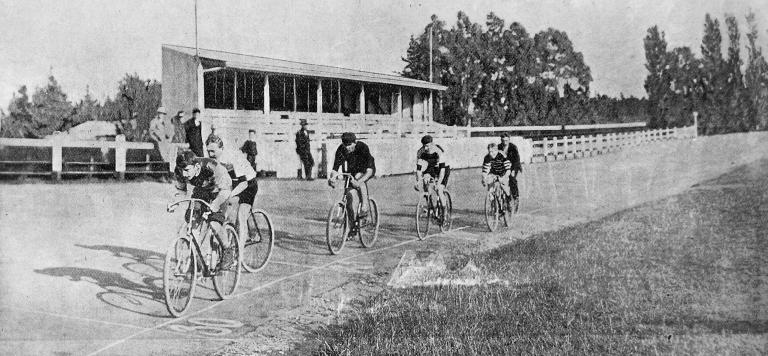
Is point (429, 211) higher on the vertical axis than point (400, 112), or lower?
lower

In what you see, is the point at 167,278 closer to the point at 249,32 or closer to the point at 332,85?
the point at 249,32

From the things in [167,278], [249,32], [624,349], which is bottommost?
[624,349]

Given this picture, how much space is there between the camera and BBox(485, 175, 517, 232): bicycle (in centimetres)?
1157

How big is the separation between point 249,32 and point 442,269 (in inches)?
154

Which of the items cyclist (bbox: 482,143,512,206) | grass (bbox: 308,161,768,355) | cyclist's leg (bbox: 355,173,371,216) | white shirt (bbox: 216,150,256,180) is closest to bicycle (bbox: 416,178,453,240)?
cyclist (bbox: 482,143,512,206)

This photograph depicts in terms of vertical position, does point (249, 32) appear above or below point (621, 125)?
above

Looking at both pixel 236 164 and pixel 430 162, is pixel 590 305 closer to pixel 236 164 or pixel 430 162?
pixel 236 164

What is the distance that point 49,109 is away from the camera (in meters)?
8.57

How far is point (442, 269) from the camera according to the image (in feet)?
26.6

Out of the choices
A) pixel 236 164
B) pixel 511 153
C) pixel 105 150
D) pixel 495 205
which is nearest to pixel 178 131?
pixel 105 150

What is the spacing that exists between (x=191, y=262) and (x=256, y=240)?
1987mm

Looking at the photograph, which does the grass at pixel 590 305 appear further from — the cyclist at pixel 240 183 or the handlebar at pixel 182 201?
the cyclist at pixel 240 183

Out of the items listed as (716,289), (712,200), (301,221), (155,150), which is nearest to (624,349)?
(716,289)

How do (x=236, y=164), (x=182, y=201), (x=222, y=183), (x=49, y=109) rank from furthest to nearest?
(x=49, y=109) < (x=236, y=164) < (x=222, y=183) < (x=182, y=201)
